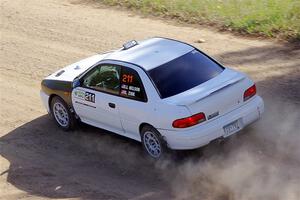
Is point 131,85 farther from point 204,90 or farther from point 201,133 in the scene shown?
point 201,133

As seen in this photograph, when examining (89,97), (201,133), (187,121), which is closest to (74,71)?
(89,97)

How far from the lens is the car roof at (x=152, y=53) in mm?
10906

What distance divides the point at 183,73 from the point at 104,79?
1.48 metres

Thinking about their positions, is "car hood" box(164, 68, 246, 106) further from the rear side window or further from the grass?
the grass

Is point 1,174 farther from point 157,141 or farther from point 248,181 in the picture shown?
point 248,181

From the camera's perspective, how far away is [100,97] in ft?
37.2

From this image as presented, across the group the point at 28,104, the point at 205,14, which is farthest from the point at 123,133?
the point at 205,14

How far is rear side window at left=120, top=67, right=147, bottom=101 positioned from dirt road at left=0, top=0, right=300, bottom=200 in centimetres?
109

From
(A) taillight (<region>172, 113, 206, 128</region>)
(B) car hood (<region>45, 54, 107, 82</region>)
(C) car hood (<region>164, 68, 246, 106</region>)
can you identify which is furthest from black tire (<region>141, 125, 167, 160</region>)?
(B) car hood (<region>45, 54, 107, 82</region>)

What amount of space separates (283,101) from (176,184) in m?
3.33

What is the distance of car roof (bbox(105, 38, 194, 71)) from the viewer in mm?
10906

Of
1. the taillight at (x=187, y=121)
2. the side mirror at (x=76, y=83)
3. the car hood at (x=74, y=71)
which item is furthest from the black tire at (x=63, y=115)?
the taillight at (x=187, y=121)

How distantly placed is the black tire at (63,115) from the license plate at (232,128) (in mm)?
3253

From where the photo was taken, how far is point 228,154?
35.0 ft
